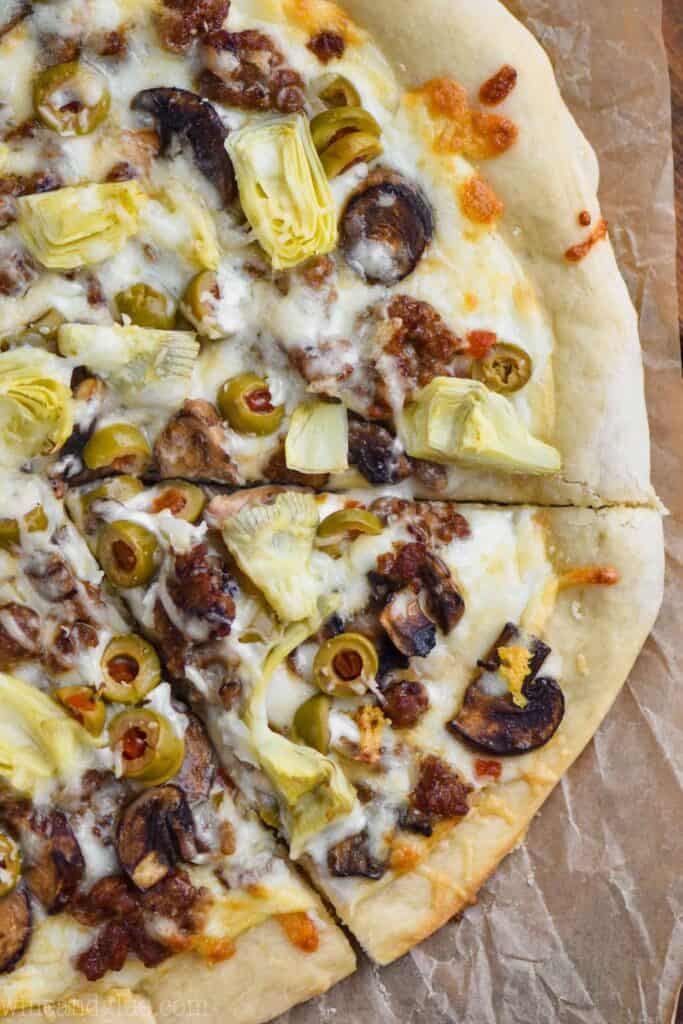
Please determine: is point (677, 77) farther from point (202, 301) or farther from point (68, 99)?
point (68, 99)

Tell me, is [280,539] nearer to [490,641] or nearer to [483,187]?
[490,641]

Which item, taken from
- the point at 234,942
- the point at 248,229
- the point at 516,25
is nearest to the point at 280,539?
the point at 248,229

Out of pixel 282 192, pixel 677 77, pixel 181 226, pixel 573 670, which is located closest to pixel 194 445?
pixel 181 226

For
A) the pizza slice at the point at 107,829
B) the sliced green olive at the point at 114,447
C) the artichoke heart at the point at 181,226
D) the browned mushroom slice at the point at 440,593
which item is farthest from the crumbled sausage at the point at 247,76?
the browned mushroom slice at the point at 440,593

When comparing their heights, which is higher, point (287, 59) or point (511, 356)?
point (287, 59)

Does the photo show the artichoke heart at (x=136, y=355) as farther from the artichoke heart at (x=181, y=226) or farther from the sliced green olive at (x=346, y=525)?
the sliced green olive at (x=346, y=525)

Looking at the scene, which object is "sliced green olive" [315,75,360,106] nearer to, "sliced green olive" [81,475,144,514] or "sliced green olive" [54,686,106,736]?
"sliced green olive" [81,475,144,514]
